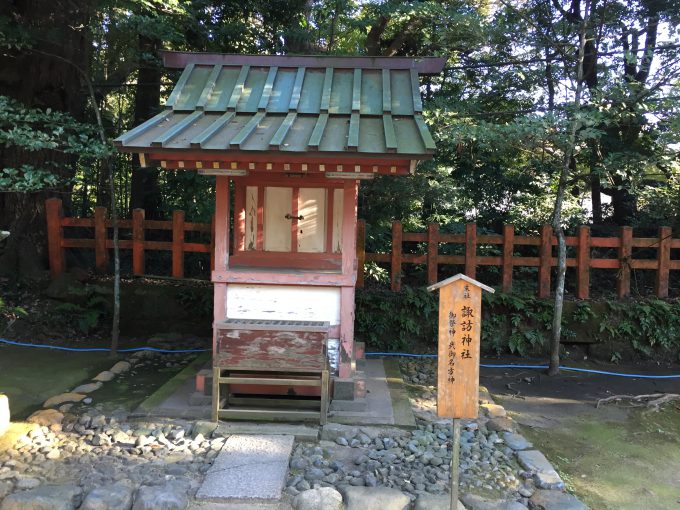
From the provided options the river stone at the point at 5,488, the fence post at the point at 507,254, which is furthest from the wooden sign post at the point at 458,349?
the fence post at the point at 507,254

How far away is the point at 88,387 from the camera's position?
555cm

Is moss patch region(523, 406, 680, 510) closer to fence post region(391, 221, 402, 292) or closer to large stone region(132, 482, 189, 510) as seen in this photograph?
large stone region(132, 482, 189, 510)

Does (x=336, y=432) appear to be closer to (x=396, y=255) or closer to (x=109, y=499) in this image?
(x=109, y=499)

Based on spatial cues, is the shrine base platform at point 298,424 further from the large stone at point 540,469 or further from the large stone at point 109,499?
the large stone at point 109,499

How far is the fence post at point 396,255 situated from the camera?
7.63 m

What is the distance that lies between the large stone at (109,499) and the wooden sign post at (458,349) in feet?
6.94

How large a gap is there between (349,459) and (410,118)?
10.9ft

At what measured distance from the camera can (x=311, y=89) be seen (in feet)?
18.4

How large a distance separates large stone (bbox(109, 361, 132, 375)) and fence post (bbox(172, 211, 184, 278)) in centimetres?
171

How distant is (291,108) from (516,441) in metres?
3.84

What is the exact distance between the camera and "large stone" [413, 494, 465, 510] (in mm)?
3263

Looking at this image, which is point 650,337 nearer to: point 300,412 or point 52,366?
point 300,412

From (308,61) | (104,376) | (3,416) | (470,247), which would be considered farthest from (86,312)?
(470,247)

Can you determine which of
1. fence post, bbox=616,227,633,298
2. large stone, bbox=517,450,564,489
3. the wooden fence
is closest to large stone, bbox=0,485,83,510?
large stone, bbox=517,450,564,489
